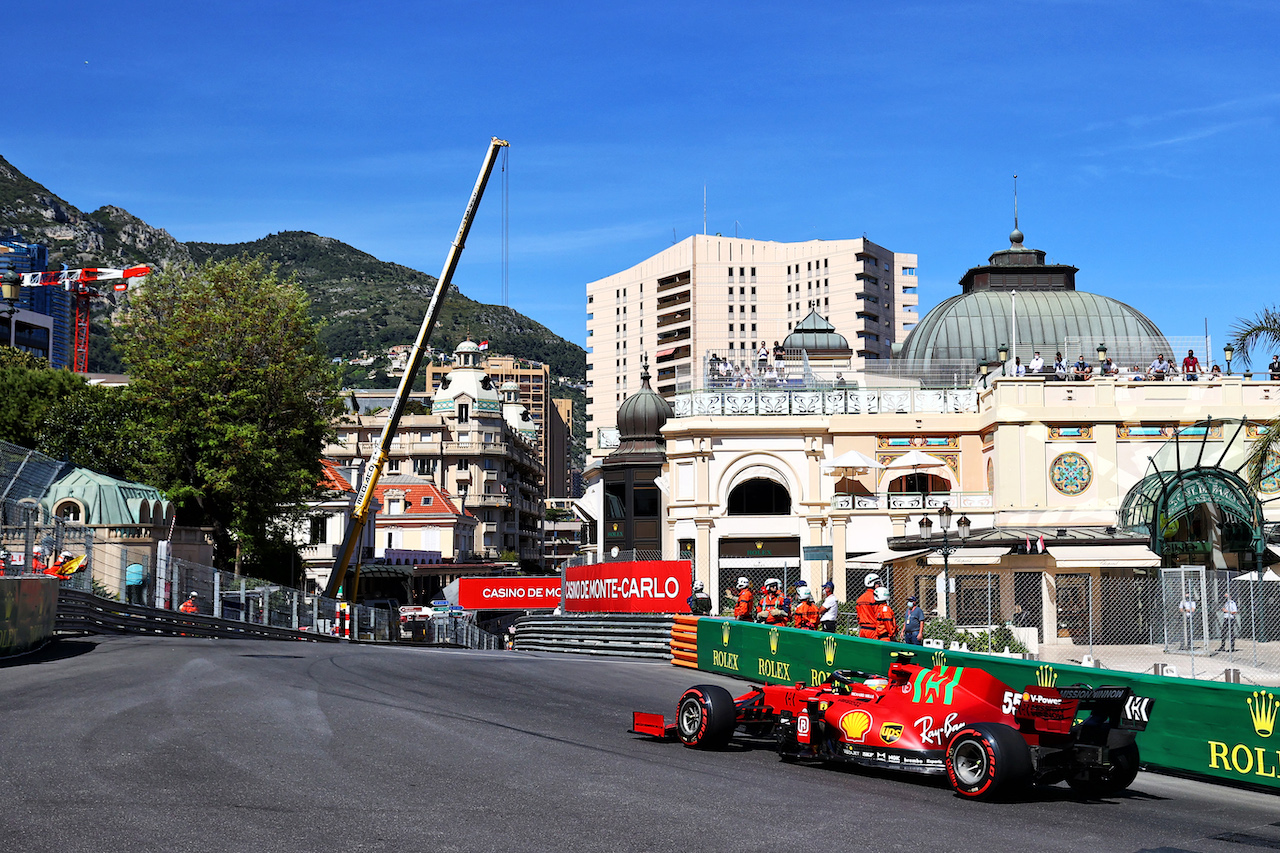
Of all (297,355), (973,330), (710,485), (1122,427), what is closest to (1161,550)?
(1122,427)

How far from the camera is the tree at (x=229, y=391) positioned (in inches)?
1837

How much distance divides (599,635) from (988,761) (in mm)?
22386

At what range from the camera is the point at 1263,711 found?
12.2m

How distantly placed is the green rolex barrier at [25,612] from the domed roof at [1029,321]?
41.5m

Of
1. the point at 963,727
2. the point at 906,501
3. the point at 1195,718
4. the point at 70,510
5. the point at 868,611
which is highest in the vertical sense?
the point at 906,501

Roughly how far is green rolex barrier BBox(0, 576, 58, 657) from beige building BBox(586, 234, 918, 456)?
341 feet

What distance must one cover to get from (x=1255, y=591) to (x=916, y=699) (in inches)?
682

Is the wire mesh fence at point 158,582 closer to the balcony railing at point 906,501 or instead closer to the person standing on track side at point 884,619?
the person standing on track side at point 884,619

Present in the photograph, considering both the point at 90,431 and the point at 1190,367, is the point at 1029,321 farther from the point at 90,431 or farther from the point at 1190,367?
the point at 90,431

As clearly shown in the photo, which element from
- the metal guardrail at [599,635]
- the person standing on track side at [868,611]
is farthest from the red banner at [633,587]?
the person standing on track side at [868,611]

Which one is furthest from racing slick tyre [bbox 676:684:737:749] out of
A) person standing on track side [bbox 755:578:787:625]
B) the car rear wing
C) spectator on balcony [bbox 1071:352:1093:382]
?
spectator on balcony [bbox 1071:352:1093:382]

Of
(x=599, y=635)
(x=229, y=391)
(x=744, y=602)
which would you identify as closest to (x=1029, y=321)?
(x=599, y=635)

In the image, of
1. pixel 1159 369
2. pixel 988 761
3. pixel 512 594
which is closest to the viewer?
pixel 988 761

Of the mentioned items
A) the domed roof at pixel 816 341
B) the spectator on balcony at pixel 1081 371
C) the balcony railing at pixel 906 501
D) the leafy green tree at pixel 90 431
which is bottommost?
the balcony railing at pixel 906 501
